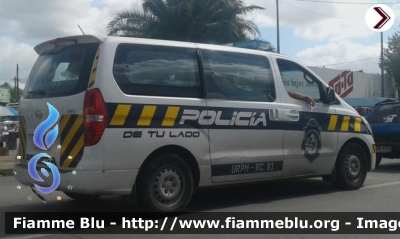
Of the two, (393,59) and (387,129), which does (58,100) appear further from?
(393,59)

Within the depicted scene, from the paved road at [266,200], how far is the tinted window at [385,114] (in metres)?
2.99

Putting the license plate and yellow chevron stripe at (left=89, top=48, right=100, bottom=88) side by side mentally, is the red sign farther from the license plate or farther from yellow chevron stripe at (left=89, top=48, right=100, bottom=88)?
yellow chevron stripe at (left=89, top=48, right=100, bottom=88)

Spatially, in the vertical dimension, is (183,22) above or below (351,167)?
above

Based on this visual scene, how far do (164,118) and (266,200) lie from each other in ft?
7.88

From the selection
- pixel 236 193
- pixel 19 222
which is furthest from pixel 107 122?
pixel 236 193

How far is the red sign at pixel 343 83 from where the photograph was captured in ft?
113

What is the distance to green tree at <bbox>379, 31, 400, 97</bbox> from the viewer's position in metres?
44.2

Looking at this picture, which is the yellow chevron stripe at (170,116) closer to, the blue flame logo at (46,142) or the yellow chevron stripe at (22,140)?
the blue flame logo at (46,142)

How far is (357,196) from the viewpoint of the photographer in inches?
327

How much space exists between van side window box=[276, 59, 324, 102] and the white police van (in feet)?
0.09

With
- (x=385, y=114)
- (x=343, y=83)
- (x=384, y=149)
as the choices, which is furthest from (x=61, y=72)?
(x=343, y=83)

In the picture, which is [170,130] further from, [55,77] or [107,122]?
[55,77]

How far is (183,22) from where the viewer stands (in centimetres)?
2486

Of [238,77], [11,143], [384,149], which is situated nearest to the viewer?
[238,77]
